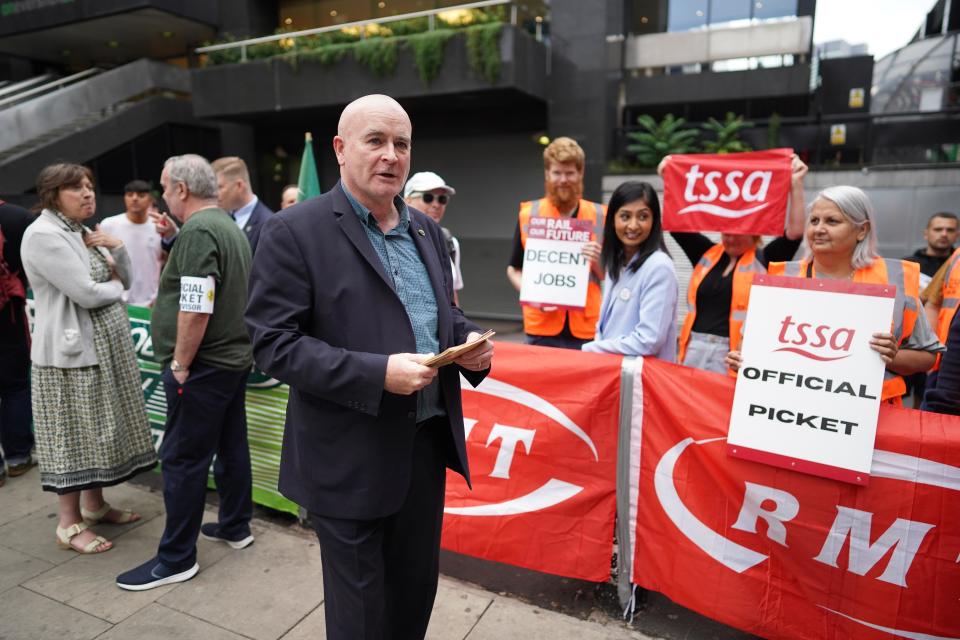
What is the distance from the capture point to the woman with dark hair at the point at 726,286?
351 centimetres

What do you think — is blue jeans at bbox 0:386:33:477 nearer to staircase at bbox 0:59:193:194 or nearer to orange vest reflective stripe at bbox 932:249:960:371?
orange vest reflective stripe at bbox 932:249:960:371

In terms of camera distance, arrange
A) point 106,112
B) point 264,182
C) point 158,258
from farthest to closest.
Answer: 1. point 264,182
2. point 106,112
3. point 158,258

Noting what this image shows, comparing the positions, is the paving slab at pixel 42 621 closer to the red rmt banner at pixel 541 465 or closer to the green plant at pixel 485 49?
the red rmt banner at pixel 541 465

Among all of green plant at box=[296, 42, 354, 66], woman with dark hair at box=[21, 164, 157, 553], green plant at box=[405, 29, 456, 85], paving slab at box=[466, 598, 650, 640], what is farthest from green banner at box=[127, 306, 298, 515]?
green plant at box=[296, 42, 354, 66]

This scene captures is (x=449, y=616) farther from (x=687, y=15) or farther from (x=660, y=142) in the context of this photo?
(x=687, y=15)

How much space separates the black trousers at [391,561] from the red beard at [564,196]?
2375mm

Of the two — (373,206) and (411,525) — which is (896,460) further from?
(373,206)

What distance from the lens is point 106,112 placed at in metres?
15.4

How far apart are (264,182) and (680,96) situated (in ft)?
35.6

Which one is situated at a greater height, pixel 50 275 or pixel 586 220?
pixel 586 220

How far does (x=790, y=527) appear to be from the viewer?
2648 millimetres

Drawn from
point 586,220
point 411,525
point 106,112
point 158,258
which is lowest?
point 411,525

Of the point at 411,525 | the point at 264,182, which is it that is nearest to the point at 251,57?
the point at 264,182

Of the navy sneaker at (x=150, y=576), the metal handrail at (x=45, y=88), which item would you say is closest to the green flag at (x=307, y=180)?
the navy sneaker at (x=150, y=576)
